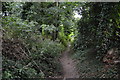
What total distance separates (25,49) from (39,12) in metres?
5.73

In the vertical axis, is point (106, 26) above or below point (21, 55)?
above

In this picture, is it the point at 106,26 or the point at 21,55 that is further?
the point at 106,26

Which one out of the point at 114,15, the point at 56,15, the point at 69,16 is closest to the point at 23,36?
the point at 114,15

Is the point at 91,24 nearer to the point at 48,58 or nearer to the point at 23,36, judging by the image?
the point at 48,58

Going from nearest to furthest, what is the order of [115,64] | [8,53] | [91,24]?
[8,53], [115,64], [91,24]

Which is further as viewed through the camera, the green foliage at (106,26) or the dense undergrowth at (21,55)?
the green foliage at (106,26)

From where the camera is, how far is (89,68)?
5.66m

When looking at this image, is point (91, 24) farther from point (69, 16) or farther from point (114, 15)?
point (69, 16)

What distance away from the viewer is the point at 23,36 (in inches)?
231

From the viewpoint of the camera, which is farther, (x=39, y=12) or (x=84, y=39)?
(x=39, y=12)

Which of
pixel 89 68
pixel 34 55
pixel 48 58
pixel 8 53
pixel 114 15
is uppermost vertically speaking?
pixel 114 15

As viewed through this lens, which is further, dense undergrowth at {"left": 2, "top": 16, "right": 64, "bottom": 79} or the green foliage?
the green foliage

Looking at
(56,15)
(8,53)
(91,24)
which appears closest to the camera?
(8,53)

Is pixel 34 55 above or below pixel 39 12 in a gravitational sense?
below
